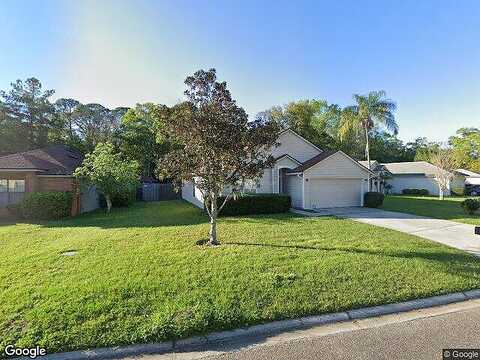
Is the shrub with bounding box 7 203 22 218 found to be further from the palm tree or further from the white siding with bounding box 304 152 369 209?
the palm tree

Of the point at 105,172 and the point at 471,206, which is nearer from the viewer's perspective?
the point at 471,206

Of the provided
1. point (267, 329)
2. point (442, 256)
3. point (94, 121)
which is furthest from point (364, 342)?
point (94, 121)

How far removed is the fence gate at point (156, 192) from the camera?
96.4ft

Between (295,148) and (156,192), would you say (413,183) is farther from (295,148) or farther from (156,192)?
(156,192)

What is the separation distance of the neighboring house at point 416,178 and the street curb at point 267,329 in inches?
1338

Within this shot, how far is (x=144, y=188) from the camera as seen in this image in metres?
29.4

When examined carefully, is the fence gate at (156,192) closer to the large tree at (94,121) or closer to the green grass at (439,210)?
the large tree at (94,121)

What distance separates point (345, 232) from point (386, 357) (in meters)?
6.87

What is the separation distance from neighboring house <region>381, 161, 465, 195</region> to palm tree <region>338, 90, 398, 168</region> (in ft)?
27.2

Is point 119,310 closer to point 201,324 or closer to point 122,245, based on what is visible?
point 201,324

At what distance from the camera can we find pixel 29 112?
37125mm

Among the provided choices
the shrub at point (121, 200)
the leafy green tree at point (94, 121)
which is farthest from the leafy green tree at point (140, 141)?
the leafy green tree at point (94, 121)

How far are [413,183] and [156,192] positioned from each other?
3141cm

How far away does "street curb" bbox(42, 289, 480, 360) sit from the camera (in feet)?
11.6
